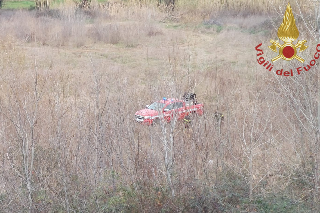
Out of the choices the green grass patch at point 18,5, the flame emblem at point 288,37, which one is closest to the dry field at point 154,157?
the flame emblem at point 288,37

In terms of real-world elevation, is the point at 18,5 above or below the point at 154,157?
above

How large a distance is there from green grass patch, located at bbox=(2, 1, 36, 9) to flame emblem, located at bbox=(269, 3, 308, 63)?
22984 millimetres

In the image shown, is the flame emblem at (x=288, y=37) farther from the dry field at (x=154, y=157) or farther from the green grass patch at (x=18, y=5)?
the green grass patch at (x=18, y=5)

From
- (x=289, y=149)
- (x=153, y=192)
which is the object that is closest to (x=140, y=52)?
(x=289, y=149)

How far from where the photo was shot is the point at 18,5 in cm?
2570

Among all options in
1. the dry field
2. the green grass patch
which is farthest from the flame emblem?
the green grass patch

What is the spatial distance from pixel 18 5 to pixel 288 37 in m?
24.5

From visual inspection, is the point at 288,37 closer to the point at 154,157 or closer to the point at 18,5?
the point at 154,157

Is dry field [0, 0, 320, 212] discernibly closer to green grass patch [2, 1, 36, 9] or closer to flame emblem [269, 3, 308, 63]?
flame emblem [269, 3, 308, 63]

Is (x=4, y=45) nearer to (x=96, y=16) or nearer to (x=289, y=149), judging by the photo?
(x=96, y=16)

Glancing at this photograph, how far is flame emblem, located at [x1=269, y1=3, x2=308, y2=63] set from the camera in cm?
521

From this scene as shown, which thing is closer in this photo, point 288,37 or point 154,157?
point 154,157

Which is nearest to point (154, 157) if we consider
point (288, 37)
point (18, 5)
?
point (288, 37)

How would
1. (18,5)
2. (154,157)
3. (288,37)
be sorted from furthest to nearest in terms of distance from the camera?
1. (18,5)
2. (288,37)
3. (154,157)
